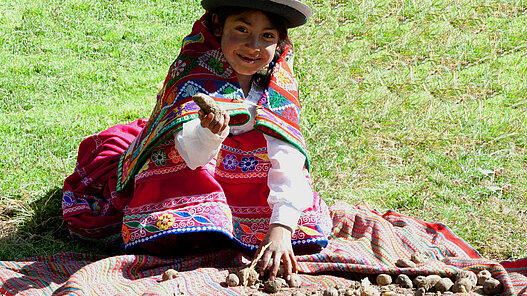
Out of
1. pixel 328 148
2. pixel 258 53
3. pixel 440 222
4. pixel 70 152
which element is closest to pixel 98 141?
pixel 70 152

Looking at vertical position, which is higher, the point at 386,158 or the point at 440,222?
the point at 386,158

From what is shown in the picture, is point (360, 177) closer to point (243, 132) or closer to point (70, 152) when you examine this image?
point (243, 132)

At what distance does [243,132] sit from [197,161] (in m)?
0.49

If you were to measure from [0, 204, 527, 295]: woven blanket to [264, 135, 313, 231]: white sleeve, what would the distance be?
0.30m

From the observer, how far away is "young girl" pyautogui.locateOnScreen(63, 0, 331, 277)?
3223 mm

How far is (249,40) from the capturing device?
10.8ft

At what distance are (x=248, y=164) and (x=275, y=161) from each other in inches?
9.3

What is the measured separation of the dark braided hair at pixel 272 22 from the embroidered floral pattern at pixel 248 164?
1.46ft

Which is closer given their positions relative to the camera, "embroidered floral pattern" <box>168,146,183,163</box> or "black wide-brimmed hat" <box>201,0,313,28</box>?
"black wide-brimmed hat" <box>201,0,313,28</box>

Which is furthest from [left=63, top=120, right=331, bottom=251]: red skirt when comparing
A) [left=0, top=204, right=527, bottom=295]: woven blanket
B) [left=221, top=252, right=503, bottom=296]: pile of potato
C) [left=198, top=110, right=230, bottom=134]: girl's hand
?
[left=198, top=110, right=230, bottom=134]: girl's hand

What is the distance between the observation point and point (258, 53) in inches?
131

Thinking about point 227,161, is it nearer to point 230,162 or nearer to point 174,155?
point 230,162

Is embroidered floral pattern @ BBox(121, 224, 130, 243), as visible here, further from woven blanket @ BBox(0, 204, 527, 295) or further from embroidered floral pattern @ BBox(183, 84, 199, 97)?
embroidered floral pattern @ BBox(183, 84, 199, 97)

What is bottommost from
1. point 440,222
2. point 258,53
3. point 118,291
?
point 118,291
